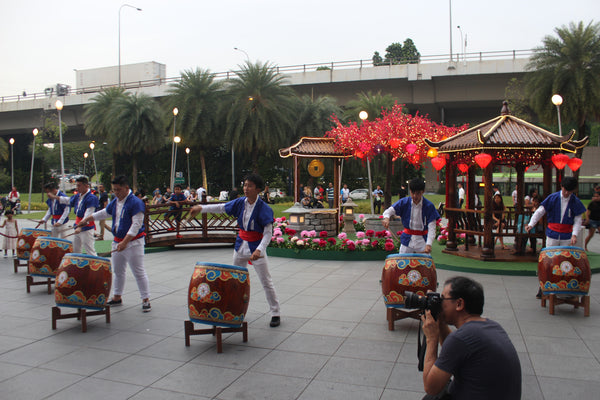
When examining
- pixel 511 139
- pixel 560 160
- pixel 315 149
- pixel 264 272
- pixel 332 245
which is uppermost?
pixel 315 149

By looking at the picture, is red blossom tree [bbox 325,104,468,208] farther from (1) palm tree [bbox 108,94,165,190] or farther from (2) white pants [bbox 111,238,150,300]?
(1) palm tree [bbox 108,94,165,190]

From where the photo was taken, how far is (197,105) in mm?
33656

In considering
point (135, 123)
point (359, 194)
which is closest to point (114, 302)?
point (135, 123)

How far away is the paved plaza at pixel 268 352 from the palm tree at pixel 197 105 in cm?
2662

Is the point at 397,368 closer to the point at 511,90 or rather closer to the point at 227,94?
the point at 511,90

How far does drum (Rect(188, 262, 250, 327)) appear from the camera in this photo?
17.0ft

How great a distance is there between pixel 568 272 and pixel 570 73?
15.9 m

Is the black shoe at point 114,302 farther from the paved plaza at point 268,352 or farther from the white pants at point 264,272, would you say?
the white pants at point 264,272

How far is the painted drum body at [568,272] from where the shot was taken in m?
6.41

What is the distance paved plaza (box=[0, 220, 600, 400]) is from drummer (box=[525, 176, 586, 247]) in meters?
1.04

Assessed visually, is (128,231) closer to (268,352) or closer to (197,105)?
(268,352)

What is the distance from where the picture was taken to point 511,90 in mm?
28453

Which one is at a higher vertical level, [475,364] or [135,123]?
[135,123]

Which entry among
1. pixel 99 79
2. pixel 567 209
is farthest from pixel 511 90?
pixel 99 79
